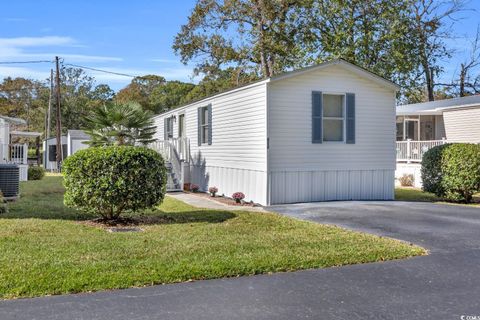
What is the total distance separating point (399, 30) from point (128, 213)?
1899 centimetres

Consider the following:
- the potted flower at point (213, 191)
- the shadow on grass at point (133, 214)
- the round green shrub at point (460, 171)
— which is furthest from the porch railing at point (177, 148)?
the round green shrub at point (460, 171)

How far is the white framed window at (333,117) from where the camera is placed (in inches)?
490

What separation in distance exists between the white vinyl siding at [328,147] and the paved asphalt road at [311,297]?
5.69 meters

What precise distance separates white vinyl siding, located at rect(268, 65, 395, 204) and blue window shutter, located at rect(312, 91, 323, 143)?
11cm

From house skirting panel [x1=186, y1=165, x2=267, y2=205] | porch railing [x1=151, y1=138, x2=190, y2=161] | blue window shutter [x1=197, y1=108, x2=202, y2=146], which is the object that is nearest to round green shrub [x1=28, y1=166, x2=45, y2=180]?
porch railing [x1=151, y1=138, x2=190, y2=161]

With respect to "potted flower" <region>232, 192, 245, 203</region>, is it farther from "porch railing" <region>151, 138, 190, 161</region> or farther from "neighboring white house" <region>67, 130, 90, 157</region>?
"neighboring white house" <region>67, 130, 90, 157</region>

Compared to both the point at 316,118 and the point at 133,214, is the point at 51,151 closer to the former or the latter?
the point at 316,118

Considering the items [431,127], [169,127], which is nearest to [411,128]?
[431,127]

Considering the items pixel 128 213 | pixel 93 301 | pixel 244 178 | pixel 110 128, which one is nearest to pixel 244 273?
pixel 93 301

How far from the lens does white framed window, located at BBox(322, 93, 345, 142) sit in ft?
40.8

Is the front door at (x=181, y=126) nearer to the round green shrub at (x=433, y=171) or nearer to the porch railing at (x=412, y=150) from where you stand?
the round green shrub at (x=433, y=171)

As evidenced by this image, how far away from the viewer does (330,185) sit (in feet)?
40.9

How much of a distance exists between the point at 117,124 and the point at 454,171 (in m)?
9.84

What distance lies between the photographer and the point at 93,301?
4.39 metres
